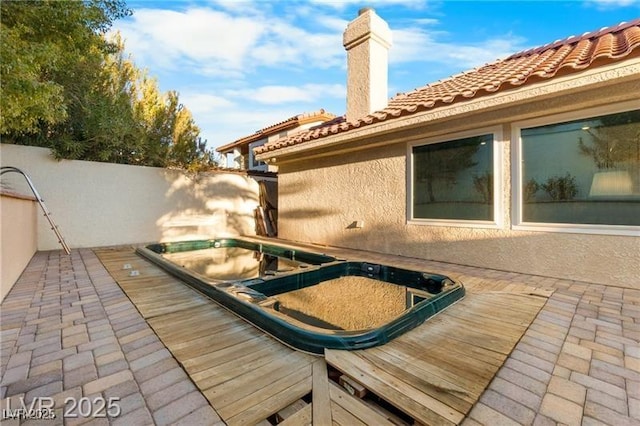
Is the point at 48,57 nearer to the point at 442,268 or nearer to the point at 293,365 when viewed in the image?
the point at 293,365

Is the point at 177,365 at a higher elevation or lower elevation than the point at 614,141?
lower

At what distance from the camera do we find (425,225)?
6727 millimetres

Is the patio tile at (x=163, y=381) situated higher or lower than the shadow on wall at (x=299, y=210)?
lower

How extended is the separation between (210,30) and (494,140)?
8.76 metres

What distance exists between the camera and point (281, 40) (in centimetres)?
988

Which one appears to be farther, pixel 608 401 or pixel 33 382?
pixel 33 382

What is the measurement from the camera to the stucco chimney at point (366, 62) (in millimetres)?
8625

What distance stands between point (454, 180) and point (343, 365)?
5295mm

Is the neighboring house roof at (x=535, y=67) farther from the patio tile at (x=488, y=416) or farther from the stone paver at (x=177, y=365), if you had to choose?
the patio tile at (x=488, y=416)

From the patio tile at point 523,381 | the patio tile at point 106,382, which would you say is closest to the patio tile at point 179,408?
the patio tile at point 106,382

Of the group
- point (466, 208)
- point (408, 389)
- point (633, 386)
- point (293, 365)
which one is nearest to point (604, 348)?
point (633, 386)

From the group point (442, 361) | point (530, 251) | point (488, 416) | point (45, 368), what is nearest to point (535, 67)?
point (530, 251)

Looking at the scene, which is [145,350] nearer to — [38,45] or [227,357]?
[227,357]

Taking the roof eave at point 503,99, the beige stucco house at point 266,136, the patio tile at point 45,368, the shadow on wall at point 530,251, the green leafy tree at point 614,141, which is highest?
the beige stucco house at point 266,136
